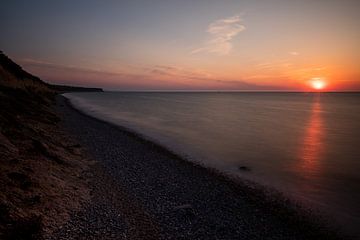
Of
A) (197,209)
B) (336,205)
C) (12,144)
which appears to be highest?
(12,144)

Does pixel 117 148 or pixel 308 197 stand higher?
pixel 117 148

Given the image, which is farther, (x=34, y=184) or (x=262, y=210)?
(x=262, y=210)

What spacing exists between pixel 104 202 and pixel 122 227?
6.20 ft

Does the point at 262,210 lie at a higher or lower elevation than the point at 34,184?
lower

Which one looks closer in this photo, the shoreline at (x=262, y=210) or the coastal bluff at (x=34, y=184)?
the coastal bluff at (x=34, y=184)

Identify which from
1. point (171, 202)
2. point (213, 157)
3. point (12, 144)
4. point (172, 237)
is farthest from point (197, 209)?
point (213, 157)

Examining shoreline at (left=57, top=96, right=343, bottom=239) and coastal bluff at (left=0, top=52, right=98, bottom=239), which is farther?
shoreline at (left=57, top=96, right=343, bottom=239)

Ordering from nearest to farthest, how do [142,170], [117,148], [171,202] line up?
1. [171,202]
2. [142,170]
3. [117,148]

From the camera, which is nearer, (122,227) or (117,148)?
(122,227)

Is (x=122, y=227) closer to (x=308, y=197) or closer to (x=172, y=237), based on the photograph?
(x=172, y=237)

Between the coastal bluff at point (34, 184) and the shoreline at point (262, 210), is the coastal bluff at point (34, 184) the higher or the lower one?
the higher one

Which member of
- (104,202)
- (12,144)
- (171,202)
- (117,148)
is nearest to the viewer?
(104,202)

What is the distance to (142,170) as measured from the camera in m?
14.1

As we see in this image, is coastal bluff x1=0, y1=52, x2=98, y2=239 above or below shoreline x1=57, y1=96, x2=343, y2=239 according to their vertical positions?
above
